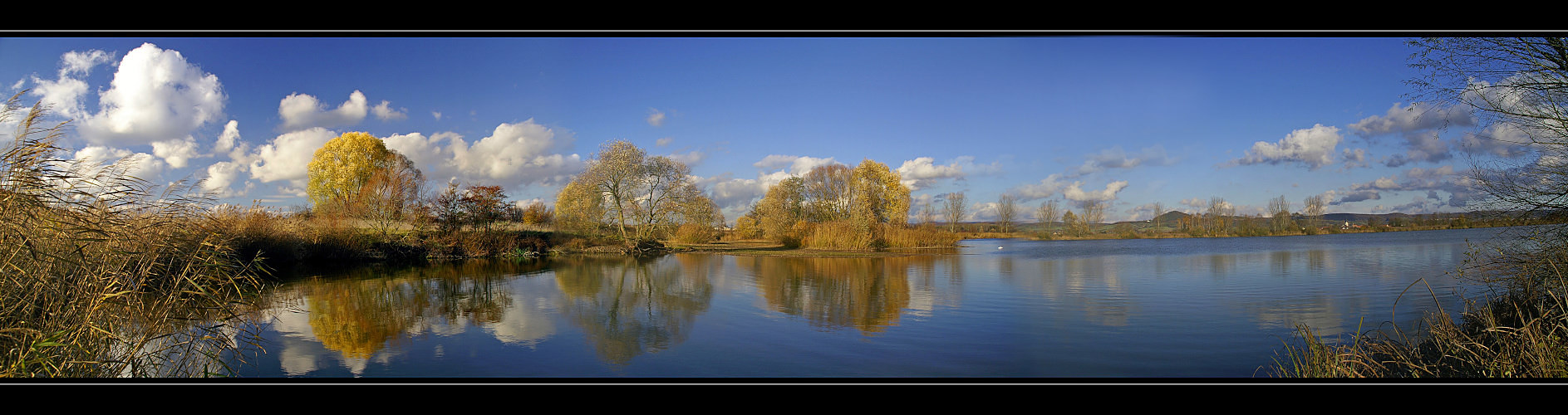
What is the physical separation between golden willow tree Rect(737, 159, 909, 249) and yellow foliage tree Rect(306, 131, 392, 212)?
1392 cm

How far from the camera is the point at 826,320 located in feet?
21.5

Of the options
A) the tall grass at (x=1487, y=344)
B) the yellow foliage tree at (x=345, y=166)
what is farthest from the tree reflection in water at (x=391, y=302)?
the tall grass at (x=1487, y=344)

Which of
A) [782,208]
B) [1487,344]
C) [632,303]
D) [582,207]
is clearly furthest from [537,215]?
[1487,344]

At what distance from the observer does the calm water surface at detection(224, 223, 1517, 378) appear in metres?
4.75

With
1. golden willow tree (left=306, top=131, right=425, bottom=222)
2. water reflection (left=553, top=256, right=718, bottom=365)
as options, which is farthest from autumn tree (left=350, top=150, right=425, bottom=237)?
water reflection (left=553, top=256, right=718, bottom=365)

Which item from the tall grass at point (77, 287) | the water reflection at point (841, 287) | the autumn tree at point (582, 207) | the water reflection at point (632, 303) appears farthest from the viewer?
the autumn tree at point (582, 207)

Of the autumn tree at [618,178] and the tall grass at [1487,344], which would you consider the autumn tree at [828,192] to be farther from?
the tall grass at [1487,344]

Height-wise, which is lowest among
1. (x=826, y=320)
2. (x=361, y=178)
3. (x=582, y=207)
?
(x=826, y=320)

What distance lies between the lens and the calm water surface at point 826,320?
15.6 ft

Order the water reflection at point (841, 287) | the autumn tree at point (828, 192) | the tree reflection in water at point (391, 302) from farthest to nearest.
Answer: the autumn tree at point (828, 192), the water reflection at point (841, 287), the tree reflection in water at point (391, 302)

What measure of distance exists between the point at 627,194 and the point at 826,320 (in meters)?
14.8

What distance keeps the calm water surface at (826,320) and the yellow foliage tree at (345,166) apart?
633 cm

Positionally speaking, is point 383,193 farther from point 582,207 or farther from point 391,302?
point 391,302
